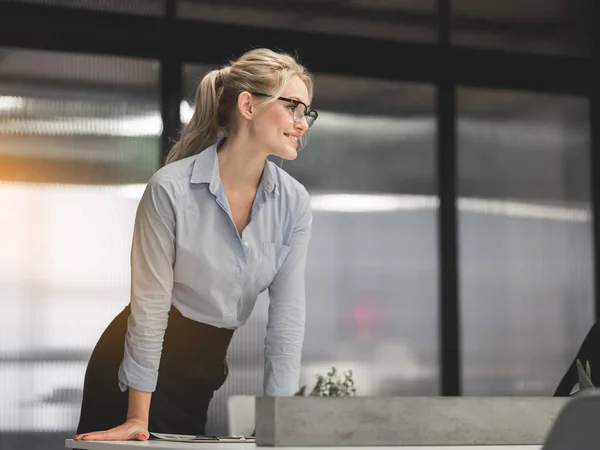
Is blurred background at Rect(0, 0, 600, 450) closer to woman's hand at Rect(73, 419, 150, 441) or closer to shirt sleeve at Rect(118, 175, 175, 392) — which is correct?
shirt sleeve at Rect(118, 175, 175, 392)

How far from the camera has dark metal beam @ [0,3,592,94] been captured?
451 centimetres

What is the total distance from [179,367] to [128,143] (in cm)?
208

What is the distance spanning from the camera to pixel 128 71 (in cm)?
462

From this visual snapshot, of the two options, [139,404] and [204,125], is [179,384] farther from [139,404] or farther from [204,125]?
[204,125]

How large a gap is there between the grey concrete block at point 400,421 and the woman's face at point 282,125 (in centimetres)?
100

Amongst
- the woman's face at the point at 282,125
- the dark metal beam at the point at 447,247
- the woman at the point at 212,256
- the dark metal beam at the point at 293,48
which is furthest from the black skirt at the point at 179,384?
the dark metal beam at the point at 447,247

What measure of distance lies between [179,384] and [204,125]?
63 cm

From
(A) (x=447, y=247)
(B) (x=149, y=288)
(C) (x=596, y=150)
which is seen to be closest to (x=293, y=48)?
(A) (x=447, y=247)

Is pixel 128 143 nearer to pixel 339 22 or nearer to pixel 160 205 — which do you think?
pixel 339 22

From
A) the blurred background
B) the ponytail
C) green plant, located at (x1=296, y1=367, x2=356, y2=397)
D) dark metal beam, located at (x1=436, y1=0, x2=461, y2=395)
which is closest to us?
green plant, located at (x1=296, y1=367, x2=356, y2=397)

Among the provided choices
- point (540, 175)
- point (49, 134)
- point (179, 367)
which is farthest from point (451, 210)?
point (179, 367)

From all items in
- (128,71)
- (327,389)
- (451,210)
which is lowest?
(327,389)

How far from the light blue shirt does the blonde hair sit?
14cm

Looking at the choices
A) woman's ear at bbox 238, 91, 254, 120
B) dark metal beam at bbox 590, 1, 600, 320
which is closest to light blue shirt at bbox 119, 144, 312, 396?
woman's ear at bbox 238, 91, 254, 120
